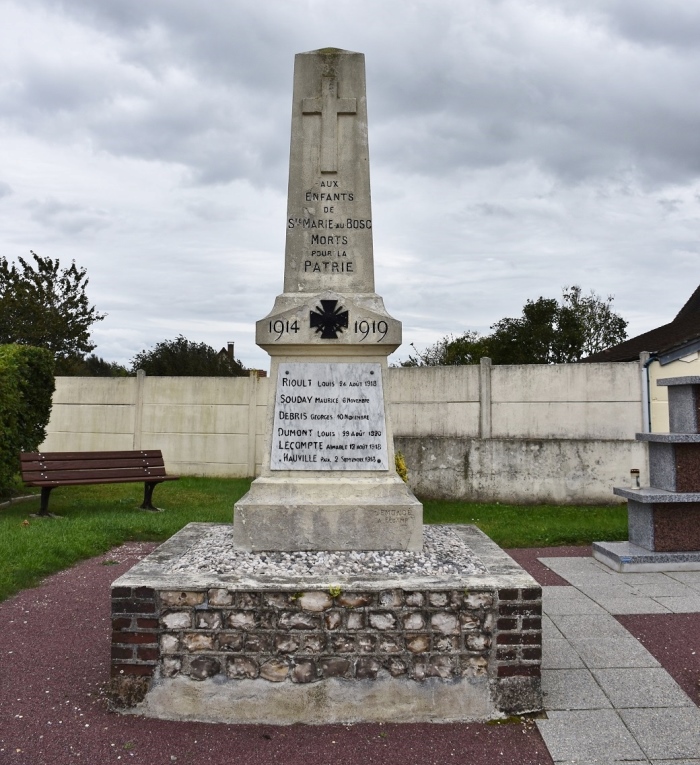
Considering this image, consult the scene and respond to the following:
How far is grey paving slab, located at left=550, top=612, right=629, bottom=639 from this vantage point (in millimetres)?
4301

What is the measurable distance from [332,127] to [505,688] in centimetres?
393

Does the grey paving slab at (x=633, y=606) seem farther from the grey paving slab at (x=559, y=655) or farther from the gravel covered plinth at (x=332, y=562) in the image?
the gravel covered plinth at (x=332, y=562)

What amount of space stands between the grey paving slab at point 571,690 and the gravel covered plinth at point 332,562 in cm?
71

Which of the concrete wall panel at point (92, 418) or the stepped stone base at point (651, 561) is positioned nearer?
the stepped stone base at point (651, 561)

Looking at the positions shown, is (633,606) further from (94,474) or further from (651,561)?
(94,474)

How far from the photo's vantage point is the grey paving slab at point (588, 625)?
430cm

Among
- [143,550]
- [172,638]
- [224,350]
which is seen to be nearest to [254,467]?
[143,550]

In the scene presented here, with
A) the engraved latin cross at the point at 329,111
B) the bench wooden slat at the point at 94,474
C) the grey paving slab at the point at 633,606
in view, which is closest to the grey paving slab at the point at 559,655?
A: the grey paving slab at the point at 633,606

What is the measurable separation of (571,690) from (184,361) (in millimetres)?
28122

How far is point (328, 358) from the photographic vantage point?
4.51m

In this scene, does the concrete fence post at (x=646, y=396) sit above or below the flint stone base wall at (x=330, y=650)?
above

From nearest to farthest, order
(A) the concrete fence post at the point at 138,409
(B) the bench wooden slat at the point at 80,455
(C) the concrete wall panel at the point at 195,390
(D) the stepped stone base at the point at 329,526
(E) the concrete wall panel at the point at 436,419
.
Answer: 1. (D) the stepped stone base at the point at 329,526
2. (B) the bench wooden slat at the point at 80,455
3. (E) the concrete wall panel at the point at 436,419
4. (C) the concrete wall panel at the point at 195,390
5. (A) the concrete fence post at the point at 138,409

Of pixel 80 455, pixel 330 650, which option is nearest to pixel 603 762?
pixel 330 650

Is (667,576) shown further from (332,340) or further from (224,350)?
(224,350)
